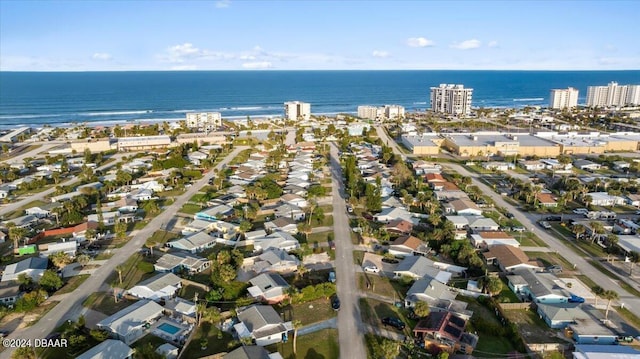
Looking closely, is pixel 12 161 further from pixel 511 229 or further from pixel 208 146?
pixel 511 229

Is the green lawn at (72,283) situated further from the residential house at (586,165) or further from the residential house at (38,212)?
the residential house at (586,165)

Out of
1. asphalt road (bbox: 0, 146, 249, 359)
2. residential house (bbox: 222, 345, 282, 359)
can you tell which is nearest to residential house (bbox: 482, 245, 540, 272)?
residential house (bbox: 222, 345, 282, 359)

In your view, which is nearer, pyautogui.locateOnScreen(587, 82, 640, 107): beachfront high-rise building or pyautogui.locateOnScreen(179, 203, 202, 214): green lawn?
pyautogui.locateOnScreen(179, 203, 202, 214): green lawn

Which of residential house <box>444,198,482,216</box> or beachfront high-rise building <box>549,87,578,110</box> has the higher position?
beachfront high-rise building <box>549,87,578,110</box>

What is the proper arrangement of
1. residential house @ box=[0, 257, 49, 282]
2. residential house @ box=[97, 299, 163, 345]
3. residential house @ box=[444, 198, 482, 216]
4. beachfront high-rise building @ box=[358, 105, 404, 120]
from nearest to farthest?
residential house @ box=[97, 299, 163, 345], residential house @ box=[0, 257, 49, 282], residential house @ box=[444, 198, 482, 216], beachfront high-rise building @ box=[358, 105, 404, 120]

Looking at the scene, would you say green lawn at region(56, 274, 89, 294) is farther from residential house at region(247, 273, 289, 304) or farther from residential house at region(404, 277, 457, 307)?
residential house at region(404, 277, 457, 307)

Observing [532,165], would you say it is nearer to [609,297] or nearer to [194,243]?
[609,297]

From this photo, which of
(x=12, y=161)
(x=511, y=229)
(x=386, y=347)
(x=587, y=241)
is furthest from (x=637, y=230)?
(x=12, y=161)
